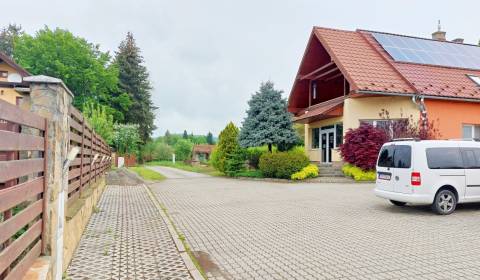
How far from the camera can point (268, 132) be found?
72.3ft

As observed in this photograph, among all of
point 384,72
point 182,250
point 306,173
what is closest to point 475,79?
point 384,72

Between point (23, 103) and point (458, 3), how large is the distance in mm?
23778

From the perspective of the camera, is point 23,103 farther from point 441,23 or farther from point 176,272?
point 441,23

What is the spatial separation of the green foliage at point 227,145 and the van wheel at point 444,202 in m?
15.2

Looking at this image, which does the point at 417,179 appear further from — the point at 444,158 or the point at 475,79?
the point at 475,79

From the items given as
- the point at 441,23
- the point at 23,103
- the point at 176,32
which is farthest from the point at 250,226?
the point at 441,23

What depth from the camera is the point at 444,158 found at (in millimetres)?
8945

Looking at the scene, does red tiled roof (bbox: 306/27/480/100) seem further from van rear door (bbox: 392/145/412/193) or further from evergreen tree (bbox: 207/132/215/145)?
evergreen tree (bbox: 207/132/215/145)

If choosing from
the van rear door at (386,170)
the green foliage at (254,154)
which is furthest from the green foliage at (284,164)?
the van rear door at (386,170)

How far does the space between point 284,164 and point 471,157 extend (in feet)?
34.7

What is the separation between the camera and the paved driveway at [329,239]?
191 inches

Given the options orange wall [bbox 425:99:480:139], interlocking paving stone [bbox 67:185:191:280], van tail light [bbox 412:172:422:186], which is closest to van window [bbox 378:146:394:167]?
van tail light [bbox 412:172:422:186]

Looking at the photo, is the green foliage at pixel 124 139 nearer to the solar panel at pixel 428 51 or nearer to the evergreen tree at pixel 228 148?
the evergreen tree at pixel 228 148

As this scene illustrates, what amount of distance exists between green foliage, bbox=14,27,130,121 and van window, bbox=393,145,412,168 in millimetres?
38890
